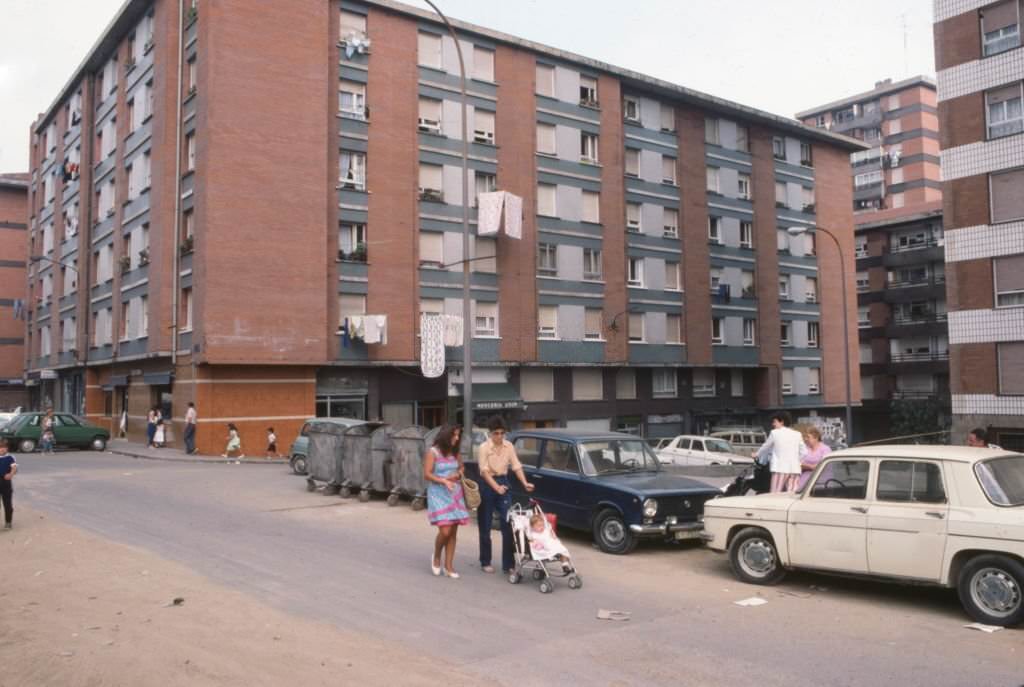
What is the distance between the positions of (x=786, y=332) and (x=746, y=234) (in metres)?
6.05

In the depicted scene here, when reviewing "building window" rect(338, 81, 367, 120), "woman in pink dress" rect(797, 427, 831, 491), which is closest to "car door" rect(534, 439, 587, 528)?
"woman in pink dress" rect(797, 427, 831, 491)

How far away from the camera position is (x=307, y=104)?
31406 millimetres

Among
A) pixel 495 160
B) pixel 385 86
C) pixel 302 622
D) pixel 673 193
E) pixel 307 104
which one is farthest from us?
pixel 673 193

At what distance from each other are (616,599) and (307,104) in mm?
27126

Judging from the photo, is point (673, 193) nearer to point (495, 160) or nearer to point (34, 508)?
point (495, 160)

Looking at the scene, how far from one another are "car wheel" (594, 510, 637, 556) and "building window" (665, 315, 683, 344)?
30.7m

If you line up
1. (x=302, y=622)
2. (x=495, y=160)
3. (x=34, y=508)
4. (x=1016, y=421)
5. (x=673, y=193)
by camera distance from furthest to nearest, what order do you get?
1. (x=673, y=193)
2. (x=495, y=160)
3. (x=1016, y=421)
4. (x=34, y=508)
5. (x=302, y=622)

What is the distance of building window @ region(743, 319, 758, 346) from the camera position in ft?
147

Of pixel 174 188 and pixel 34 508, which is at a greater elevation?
pixel 174 188

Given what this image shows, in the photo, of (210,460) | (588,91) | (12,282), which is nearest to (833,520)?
(210,460)

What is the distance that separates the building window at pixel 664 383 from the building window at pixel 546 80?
14300mm

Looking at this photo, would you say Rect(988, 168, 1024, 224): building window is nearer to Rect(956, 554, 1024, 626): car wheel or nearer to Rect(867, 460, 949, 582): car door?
Rect(867, 460, 949, 582): car door

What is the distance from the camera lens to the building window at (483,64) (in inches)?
1414

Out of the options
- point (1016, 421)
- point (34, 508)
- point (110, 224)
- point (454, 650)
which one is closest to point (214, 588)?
point (454, 650)
